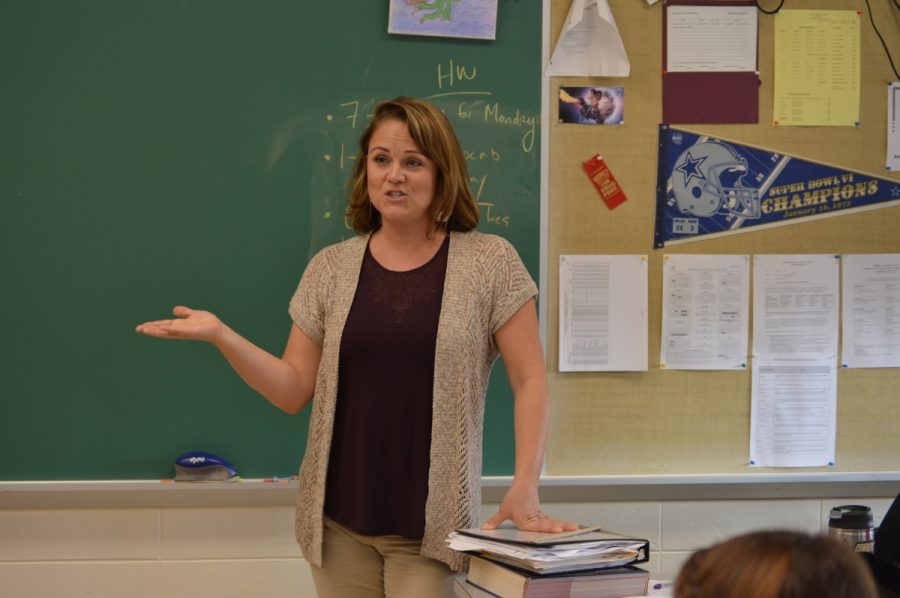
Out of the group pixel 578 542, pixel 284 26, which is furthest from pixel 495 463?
pixel 284 26

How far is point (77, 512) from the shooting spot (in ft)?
8.70

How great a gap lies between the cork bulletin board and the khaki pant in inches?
36.1

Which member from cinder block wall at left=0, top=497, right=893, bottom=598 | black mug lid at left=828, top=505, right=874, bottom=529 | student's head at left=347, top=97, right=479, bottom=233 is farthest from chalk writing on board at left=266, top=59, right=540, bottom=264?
black mug lid at left=828, top=505, right=874, bottom=529

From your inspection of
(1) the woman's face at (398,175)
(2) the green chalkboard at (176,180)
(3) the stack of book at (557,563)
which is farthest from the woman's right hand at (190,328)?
(2) the green chalkboard at (176,180)

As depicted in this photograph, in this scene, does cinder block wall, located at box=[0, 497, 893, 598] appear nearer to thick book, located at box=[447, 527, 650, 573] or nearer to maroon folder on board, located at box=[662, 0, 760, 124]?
thick book, located at box=[447, 527, 650, 573]

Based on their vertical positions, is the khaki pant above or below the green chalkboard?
below

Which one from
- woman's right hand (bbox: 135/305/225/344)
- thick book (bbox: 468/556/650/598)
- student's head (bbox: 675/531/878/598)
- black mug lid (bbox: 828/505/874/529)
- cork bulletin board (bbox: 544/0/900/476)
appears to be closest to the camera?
student's head (bbox: 675/531/878/598)

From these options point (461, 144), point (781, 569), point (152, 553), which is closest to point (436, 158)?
point (461, 144)

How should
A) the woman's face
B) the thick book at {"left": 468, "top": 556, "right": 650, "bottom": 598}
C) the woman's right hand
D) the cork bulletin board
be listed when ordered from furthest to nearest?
the cork bulletin board < the woman's face < the woman's right hand < the thick book at {"left": 468, "top": 556, "right": 650, "bottom": 598}

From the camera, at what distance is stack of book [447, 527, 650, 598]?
1.64 meters

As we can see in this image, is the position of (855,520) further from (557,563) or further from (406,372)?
(406,372)

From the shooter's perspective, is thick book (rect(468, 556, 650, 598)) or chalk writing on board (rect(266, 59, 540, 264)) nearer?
thick book (rect(468, 556, 650, 598))

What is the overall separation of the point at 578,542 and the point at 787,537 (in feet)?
2.67

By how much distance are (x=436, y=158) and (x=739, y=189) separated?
1.15 m
